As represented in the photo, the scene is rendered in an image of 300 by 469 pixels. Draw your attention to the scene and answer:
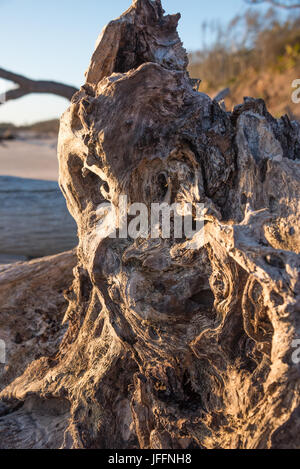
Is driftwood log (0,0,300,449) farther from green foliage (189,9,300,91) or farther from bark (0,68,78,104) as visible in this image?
green foliage (189,9,300,91)

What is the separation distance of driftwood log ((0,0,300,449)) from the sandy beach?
6.53 m

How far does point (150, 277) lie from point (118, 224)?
35cm

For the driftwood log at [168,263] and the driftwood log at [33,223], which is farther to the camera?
the driftwood log at [33,223]

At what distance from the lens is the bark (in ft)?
21.6

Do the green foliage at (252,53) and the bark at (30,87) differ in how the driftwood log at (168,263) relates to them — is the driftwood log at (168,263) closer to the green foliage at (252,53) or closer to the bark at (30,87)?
the bark at (30,87)

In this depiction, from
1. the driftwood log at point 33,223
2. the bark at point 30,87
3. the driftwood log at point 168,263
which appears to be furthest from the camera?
the bark at point 30,87

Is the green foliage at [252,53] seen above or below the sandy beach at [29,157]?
above

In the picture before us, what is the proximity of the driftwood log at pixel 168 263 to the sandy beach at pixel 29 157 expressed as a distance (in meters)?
6.53

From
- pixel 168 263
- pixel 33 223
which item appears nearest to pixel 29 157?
pixel 33 223

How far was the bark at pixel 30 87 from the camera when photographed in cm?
658

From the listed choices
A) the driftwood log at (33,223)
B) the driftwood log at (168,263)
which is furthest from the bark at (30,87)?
the driftwood log at (168,263)

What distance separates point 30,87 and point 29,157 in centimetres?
726

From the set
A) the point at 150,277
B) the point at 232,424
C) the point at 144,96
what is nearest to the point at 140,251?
the point at 150,277

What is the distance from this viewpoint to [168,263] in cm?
226
